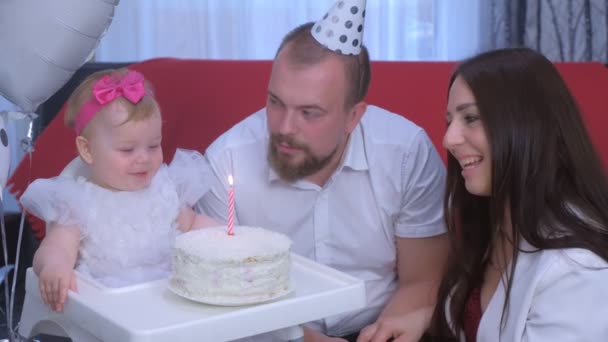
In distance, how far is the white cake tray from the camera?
1.12 meters

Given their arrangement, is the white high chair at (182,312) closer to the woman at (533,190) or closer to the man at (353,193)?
the woman at (533,190)

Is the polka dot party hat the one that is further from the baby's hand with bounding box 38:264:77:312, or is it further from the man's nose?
the baby's hand with bounding box 38:264:77:312

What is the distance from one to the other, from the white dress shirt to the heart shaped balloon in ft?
1.52

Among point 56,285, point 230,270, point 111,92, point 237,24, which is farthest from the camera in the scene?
point 237,24

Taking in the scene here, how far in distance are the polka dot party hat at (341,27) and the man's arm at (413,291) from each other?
0.44 metres

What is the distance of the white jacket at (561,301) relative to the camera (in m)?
1.35

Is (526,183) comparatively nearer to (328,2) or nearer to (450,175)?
(450,175)

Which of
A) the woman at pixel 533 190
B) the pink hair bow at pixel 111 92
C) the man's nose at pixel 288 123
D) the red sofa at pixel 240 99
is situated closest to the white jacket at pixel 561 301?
the woman at pixel 533 190

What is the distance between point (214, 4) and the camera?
3.23 metres

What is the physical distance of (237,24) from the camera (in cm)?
324

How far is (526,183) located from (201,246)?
0.59m

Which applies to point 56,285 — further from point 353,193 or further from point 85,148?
point 353,193

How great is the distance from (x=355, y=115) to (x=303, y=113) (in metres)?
0.16

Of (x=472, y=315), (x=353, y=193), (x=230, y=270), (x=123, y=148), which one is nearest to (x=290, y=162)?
(x=353, y=193)
